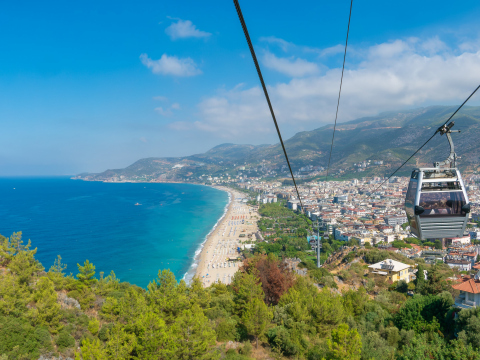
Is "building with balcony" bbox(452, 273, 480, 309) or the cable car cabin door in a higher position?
the cable car cabin door

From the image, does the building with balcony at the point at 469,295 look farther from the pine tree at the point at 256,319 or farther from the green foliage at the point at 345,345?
the pine tree at the point at 256,319

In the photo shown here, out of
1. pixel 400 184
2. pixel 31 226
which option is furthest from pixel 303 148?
pixel 31 226

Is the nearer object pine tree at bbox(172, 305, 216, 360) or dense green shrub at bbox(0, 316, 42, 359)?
pine tree at bbox(172, 305, 216, 360)

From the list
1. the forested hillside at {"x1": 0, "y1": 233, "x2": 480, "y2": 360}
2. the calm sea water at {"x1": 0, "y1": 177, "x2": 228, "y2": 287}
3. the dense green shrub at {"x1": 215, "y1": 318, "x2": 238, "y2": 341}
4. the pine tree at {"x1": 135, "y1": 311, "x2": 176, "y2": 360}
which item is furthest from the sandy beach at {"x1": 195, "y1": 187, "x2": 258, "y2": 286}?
the pine tree at {"x1": 135, "y1": 311, "x2": 176, "y2": 360}

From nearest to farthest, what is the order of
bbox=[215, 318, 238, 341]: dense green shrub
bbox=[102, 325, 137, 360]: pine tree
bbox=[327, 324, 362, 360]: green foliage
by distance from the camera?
bbox=[327, 324, 362, 360]: green foliage → bbox=[102, 325, 137, 360]: pine tree → bbox=[215, 318, 238, 341]: dense green shrub

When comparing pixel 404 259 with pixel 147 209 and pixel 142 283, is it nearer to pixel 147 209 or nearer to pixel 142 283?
pixel 142 283

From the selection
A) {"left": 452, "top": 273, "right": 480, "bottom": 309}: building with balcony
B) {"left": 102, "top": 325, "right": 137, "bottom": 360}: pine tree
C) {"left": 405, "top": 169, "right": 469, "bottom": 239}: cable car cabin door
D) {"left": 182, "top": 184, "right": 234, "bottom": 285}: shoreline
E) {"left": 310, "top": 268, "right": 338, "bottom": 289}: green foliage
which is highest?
{"left": 405, "top": 169, "right": 469, "bottom": 239}: cable car cabin door

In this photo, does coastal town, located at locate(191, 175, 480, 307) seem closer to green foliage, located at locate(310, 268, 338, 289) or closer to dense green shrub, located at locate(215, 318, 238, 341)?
green foliage, located at locate(310, 268, 338, 289)

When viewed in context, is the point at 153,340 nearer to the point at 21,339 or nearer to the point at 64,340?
the point at 64,340
